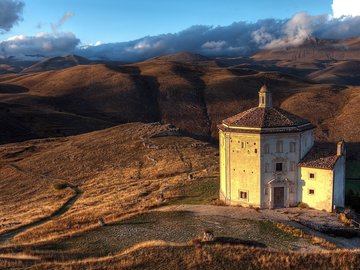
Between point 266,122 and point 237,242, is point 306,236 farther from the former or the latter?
point 266,122

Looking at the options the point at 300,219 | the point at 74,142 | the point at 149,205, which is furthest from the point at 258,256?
the point at 74,142

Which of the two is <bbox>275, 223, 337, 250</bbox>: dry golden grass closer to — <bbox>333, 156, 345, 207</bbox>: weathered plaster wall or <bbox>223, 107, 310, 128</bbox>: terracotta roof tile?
<bbox>333, 156, 345, 207</bbox>: weathered plaster wall

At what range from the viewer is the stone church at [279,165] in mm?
39719

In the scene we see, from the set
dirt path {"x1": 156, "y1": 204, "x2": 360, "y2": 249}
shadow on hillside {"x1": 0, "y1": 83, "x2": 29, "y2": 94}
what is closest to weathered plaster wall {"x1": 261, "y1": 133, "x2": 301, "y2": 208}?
dirt path {"x1": 156, "y1": 204, "x2": 360, "y2": 249}

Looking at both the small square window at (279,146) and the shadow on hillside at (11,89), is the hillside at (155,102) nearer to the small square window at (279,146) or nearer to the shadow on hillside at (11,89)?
the shadow on hillside at (11,89)

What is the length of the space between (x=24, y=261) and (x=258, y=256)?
15018 mm

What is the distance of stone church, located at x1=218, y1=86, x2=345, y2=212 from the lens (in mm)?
39719

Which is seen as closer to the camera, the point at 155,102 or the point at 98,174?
Result: the point at 98,174

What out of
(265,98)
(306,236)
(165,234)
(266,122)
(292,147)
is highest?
(265,98)

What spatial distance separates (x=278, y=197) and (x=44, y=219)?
25.1 meters

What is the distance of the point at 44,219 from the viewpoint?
147ft

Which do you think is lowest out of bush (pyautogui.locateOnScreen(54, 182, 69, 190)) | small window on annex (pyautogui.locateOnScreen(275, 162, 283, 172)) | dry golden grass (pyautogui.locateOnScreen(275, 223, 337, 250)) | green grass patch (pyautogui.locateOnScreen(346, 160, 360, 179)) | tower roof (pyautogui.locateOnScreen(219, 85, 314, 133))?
green grass patch (pyautogui.locateOnScreen(346, 160, 360, 179))

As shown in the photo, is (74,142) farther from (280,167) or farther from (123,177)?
(280,167)

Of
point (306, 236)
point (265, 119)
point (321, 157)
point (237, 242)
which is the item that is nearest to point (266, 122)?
point (265, 119)
